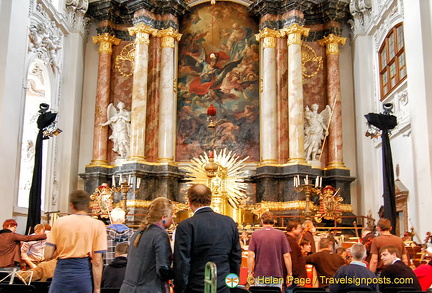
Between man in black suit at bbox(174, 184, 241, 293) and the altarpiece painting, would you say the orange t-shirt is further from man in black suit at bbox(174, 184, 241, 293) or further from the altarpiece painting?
the altarpiece painting

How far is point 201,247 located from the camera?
14.8ft

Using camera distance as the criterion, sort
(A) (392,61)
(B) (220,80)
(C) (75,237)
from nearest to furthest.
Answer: (C) (75,237), (A) (392,61), (B) (220,80)

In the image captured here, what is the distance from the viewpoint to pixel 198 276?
445 centimetres

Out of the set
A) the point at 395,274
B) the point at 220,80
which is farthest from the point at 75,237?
the point at 220,80

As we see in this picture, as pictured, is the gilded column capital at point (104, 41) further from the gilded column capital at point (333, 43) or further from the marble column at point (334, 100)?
the gilded column capital at point (333, 43)

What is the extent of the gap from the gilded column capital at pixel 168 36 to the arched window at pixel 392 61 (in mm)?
6918

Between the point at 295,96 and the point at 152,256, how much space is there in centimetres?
1349

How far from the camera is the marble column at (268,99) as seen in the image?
1762 centimetres

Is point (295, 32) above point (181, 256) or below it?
above

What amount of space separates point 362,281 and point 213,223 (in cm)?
212

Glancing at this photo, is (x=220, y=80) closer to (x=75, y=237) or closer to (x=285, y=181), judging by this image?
(x=285, y=181)

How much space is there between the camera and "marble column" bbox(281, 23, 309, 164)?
17.2 meters

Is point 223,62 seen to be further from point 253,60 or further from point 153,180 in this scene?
point 153,180

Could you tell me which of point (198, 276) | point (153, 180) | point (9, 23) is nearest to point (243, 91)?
point (153, 180)
